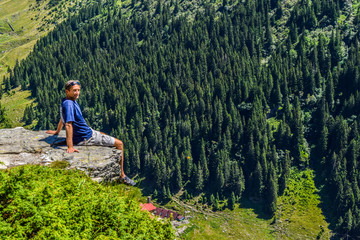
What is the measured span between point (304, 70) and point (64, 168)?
196300 millimetres

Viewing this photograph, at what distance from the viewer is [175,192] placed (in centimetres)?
16862

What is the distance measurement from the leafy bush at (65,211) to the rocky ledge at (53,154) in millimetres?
2863

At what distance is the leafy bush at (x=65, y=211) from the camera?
12.2 metres

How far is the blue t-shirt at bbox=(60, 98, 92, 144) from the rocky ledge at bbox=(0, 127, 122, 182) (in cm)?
82

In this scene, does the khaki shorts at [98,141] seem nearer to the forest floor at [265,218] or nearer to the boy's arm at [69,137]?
the boy's arm at [69,137]

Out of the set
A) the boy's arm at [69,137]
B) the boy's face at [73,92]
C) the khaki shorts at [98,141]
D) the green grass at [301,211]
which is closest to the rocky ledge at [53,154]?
the khaki shorts at [98,141]

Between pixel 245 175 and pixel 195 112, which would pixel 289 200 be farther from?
pixel 195 112

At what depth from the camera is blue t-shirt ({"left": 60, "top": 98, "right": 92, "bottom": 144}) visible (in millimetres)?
19703

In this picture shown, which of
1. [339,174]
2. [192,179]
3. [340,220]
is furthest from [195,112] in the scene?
[340,220]

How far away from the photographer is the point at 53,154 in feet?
66.2

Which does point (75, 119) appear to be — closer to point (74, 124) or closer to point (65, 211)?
point (74, 124)

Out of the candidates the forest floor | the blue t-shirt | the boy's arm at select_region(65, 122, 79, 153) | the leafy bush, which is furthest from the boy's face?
the forest floor

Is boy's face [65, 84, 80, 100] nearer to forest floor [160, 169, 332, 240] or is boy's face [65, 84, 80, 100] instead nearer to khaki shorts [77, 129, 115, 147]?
khaki shorts [77, 129, 115, 147]

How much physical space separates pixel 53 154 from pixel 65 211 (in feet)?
25.7
